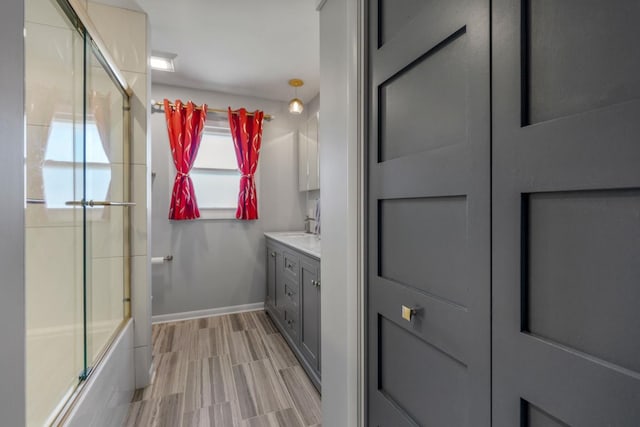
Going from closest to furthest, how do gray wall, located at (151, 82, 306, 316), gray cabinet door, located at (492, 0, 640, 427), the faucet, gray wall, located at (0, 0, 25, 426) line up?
gray cabinet door, located at (492, 0, 640, 427), gray wall, located at (0, 0, 25, 426), gray wall, located at (151, 82, 306, 316), the faucet

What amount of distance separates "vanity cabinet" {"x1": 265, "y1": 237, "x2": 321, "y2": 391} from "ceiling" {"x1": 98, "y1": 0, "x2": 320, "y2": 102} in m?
1.62

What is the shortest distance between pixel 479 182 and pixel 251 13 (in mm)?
1947

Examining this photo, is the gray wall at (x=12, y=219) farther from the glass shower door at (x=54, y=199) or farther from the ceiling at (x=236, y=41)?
the ceiling at (x=236, y=41)

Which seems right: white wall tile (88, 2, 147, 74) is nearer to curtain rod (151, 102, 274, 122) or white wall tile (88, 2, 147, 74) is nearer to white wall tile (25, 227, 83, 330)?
curtain rod (151, 102, 274, 122)

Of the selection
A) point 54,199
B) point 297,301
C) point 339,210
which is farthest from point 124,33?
point 297,301

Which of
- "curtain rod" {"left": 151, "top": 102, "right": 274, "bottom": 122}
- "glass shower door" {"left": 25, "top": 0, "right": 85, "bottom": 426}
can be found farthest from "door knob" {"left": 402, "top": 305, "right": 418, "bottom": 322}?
"curtain rod" {"left": 151, "top": 102, "right": 274, "bottom": 122}

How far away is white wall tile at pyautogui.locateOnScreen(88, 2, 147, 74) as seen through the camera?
1805 millimetres

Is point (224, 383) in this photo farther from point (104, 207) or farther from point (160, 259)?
point (160, 259)

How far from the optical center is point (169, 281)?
2.97 metres

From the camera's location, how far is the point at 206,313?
310 cm

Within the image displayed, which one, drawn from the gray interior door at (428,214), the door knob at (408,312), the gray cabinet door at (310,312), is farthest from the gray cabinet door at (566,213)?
the gray cabinet door at (310,312)

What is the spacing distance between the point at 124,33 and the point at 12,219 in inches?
73.1

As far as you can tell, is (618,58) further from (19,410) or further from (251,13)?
(251,13)

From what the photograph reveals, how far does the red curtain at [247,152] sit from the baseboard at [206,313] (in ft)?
3.37
